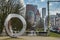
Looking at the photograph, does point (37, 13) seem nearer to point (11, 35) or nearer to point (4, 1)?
point (4, 1)

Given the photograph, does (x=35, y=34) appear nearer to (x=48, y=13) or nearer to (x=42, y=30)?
(x=42, y=30)

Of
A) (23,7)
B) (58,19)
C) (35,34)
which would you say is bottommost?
(35,34)

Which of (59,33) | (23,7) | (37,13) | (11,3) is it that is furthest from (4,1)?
(59,33)

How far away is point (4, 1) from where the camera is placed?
37.8m

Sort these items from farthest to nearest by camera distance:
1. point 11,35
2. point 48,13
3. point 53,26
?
point 53,26, point 48,13, point 11,35

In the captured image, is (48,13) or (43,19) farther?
(43,19)

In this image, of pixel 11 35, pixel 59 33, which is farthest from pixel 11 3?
pixel 11 35

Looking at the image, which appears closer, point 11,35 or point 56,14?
point 11,35

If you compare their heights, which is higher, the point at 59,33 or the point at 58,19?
the point at 58,19

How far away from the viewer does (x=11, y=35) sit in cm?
2434

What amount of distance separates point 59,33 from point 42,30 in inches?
123

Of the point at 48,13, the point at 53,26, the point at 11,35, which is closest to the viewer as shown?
the point at 11,35

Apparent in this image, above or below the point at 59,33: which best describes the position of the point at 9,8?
above

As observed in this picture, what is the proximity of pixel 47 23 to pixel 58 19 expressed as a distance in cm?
328
